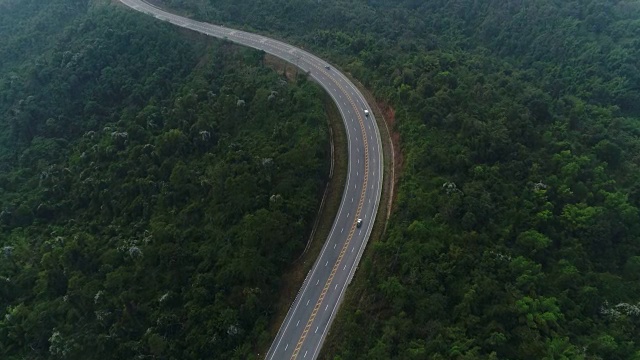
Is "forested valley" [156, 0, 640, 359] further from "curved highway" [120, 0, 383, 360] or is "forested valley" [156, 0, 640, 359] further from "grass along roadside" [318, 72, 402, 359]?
"curved highway" [120, 0, 383, 360]

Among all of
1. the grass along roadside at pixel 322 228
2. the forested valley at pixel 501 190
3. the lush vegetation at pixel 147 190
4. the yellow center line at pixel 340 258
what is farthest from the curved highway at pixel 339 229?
the lush vegetation at pixel 147 190

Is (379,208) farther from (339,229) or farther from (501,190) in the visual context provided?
(501,190)

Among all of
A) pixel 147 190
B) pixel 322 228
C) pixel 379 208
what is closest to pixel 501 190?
pixel 379 208

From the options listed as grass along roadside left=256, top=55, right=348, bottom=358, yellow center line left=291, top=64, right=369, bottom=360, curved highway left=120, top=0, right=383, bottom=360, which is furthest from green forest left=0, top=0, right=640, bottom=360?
yellow center line left=291, top=64, right=369, bottom=360

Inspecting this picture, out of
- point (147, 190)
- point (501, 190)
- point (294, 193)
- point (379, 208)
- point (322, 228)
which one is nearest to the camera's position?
point (322, 228)

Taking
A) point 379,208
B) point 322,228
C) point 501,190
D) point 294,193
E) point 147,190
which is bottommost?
point 147,190

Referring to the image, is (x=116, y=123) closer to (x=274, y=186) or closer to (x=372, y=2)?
(x=274, y=186)

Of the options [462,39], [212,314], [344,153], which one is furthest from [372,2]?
[212,314]
